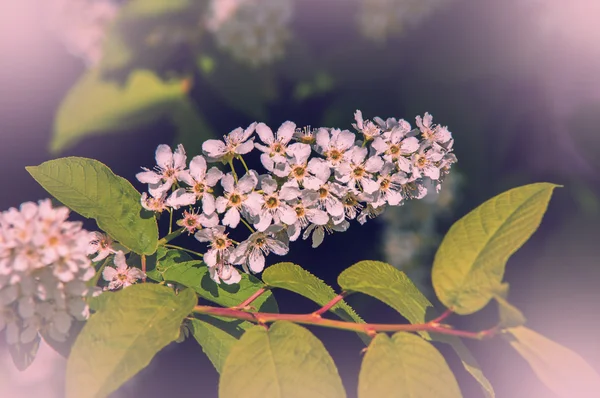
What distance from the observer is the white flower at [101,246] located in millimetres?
500

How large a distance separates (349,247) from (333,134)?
0.72m

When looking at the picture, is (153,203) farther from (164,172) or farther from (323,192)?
(323,192)

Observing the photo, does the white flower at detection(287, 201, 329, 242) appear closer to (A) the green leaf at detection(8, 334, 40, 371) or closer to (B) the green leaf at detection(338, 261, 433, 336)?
(B) the green leaf at detection(338, 261, 433, 336)

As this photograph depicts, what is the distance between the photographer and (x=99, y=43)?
1246mm

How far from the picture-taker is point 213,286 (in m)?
0.50

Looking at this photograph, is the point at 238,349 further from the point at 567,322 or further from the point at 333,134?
the point at 567,322

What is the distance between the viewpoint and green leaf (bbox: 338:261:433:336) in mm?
454

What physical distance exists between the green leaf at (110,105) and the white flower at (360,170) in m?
0.82

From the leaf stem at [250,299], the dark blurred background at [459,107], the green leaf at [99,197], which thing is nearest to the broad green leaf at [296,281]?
the leaf stem at [250,299]

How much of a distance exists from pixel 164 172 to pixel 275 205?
13cm

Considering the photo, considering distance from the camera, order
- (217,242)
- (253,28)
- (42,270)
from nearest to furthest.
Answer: (42,270) → (217,242) → (253,28)

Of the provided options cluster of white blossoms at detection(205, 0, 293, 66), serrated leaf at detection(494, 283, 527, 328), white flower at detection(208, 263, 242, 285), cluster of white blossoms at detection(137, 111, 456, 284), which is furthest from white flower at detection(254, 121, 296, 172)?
cluster of white blossoms at detection(205, 0, 293, 66)

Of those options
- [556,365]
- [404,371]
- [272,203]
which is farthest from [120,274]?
[556,365]

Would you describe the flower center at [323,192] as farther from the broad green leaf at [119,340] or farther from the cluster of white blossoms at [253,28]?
the cluster of white blossoms at [253,28]
